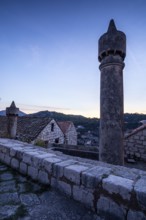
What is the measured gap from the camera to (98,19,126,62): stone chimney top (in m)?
3.47

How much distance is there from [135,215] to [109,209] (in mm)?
276

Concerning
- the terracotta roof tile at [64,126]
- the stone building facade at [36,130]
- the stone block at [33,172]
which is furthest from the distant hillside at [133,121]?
the stone block at [33,172]

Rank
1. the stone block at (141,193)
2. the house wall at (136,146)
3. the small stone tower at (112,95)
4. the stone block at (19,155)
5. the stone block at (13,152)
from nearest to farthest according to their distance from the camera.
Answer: the stone block at (141,193) < the stone block at (19,155) < the stone block at (13,152) < the small stone tower at (112,95) < the house wall at (136,146)

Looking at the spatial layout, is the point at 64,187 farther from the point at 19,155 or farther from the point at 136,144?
the point at 136,144

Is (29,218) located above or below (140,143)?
below

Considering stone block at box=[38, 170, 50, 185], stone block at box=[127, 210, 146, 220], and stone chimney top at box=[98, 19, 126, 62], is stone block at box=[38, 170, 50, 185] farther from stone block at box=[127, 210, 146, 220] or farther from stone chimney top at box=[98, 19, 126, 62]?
stone chimney top at box=[98, 19, 126, 62]

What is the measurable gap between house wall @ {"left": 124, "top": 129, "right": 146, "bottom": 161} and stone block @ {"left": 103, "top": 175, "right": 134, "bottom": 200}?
427 centimetres

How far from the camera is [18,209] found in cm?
164

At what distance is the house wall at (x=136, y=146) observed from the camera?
534cm

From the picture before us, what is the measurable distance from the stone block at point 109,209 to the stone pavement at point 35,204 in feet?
0.30

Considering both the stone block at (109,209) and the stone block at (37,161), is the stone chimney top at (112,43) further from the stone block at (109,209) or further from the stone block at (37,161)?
the stone block at (109,209)

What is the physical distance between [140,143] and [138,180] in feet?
14.0

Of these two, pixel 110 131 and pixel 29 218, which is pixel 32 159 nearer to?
pixel 29 218

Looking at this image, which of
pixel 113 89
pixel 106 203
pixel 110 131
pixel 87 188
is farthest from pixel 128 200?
pixel 113 89
